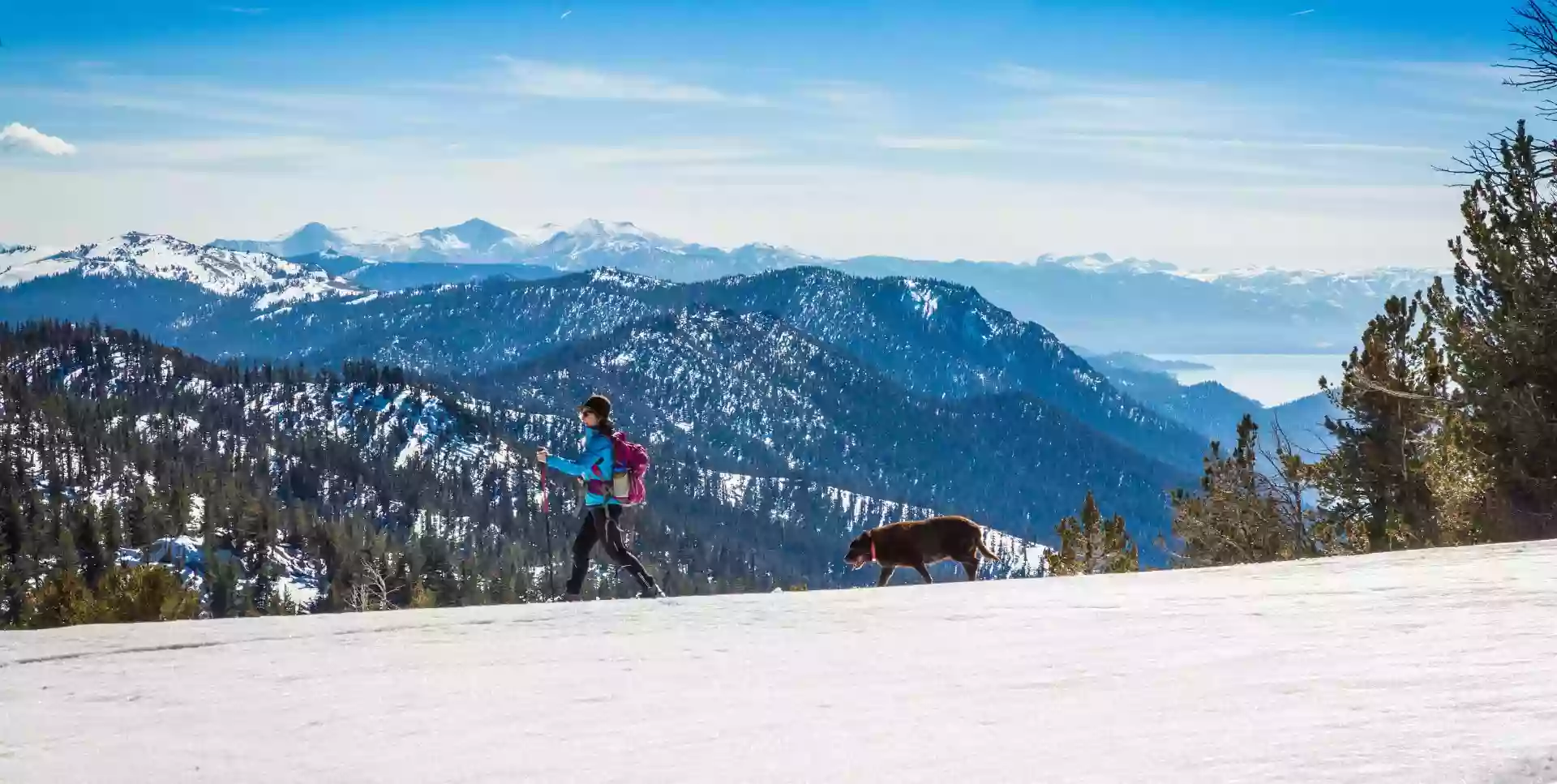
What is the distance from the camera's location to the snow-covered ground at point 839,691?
17.8 feet

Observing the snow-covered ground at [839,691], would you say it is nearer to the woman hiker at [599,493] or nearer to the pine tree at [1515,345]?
the woman hiker at [599,493]

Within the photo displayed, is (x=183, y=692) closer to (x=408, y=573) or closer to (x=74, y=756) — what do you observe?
(x=74, y=756)

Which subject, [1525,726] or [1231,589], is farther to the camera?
[1231,589]

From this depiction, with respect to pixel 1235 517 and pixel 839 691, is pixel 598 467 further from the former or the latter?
pixel 1235 517

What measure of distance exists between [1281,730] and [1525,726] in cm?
106

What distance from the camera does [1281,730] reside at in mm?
5605

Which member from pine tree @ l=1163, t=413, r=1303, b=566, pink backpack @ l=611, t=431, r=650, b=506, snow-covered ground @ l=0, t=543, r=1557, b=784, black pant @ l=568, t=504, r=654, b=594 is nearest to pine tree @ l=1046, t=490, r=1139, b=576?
pine tree @ l=1163, t=413, r=1303, b=566

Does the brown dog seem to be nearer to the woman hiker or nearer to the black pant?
the black pant

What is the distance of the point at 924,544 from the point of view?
615 inches

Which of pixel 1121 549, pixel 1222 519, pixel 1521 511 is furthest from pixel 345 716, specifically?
pixel 1121 549

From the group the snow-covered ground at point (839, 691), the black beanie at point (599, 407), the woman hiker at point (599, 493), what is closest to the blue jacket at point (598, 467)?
the woman hiker at point (599, 493)

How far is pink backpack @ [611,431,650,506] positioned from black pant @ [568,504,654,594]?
21 cm

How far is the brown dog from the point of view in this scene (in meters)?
15.5

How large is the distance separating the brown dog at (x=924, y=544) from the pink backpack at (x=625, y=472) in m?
4.32
